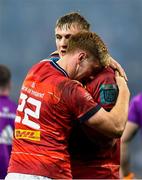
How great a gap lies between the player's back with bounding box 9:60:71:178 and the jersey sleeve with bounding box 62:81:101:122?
54mm

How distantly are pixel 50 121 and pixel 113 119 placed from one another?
0.44 m

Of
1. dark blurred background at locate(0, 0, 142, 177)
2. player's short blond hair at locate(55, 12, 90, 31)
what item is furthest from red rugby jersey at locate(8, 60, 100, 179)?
dark blurred background at locate(0, 0, 142, 177)

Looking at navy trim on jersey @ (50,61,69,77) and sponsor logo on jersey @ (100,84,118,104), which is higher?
navy trim on jersey @ (50,61,69,77)

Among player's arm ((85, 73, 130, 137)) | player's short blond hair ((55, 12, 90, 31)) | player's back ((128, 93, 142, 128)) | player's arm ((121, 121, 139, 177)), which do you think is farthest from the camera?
player's arm ((121, 121, 139, 177))

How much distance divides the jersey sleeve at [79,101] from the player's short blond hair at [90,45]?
10.6 inches

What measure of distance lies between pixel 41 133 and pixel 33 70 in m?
0.48

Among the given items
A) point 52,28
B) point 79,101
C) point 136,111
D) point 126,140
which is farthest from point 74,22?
point 52,28

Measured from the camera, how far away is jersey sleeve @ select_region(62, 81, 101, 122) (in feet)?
19.0

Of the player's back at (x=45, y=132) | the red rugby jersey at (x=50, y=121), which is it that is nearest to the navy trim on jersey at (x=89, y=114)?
the red rugby jersey at (x=50, y=121)

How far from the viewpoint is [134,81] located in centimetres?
1520

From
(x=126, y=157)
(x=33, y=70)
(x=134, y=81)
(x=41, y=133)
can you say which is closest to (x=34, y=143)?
(x=41, y=133)

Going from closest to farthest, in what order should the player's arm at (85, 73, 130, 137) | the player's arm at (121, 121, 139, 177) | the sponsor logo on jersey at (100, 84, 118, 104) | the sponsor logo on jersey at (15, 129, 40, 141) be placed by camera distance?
the player's arm at (85, 73, 130, 137), the sponsor logo on jersey at (15, 129, 40, 141), the sponsor logo on jersey at (100, 84, 118, 104), the player's arm at (121, 121, 139, 177)

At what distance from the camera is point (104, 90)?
6.08 metres

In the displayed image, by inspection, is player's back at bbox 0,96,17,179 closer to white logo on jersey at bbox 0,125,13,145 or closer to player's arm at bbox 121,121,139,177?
white logo on jersey at bbox 0,125,13,145
